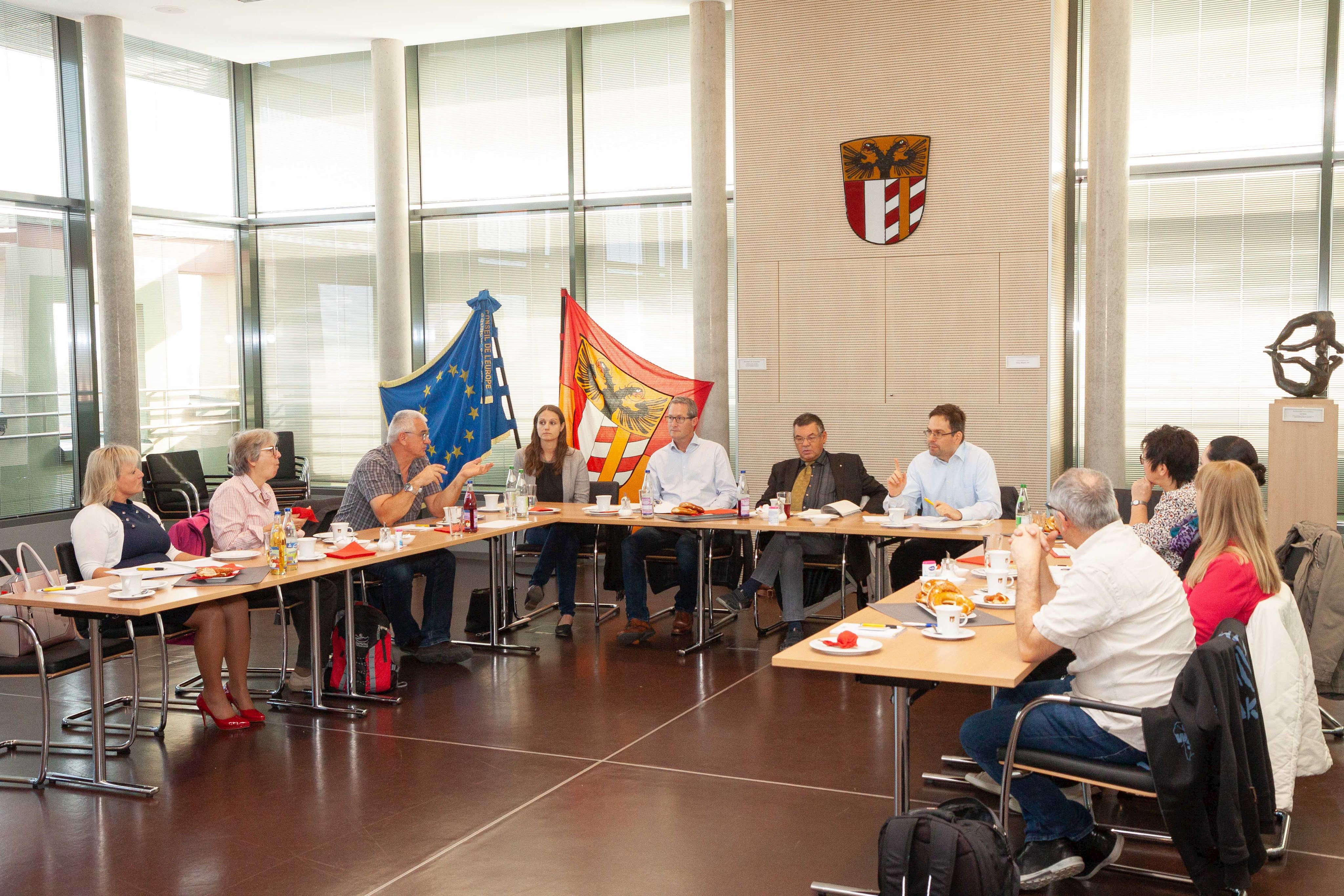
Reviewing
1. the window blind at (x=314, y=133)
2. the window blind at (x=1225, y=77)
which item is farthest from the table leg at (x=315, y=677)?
the window blind at (x=1225, y=77)

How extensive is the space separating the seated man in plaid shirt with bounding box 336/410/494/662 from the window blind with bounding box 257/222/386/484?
4529 mm

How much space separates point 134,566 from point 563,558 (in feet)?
8.23

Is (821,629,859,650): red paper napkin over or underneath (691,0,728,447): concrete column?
underneath

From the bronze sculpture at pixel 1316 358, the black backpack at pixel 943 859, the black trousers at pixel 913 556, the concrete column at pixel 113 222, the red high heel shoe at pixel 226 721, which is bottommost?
the red high heel shoe at pixel 226 721

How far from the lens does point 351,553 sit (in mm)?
5344

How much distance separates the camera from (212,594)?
4.48 m

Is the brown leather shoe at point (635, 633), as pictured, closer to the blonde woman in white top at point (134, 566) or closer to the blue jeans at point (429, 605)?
the blue jeans at point (429, 605)

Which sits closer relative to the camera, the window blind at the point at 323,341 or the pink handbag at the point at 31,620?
the pink handbag at the point at 31,620

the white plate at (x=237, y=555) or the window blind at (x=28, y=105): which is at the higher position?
the window blind at (x=28, y=105)

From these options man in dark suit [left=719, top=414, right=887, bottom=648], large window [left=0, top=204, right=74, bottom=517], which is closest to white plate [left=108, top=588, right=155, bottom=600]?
man in dark suit [left=719, top=414, right=887, bottom=648]

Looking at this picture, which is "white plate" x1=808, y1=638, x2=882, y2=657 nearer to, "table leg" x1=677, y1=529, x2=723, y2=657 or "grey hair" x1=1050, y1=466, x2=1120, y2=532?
"grey hair" x1=1050, y1=466, x2=1120, y2=532

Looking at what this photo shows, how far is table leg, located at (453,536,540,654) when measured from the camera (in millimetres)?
6453

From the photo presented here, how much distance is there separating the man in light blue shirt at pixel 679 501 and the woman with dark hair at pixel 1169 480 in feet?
8.35

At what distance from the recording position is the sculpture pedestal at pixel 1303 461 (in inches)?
258
